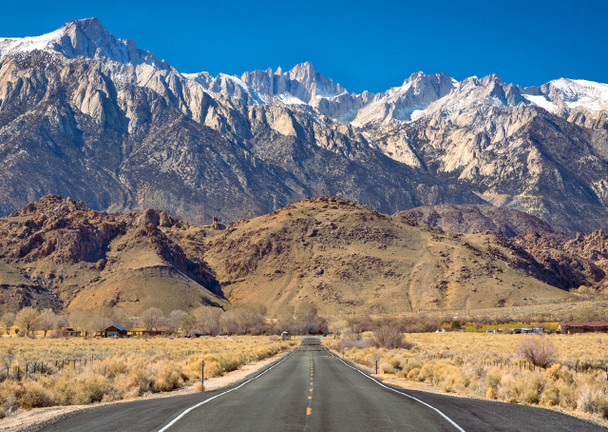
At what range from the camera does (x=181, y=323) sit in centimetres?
12488

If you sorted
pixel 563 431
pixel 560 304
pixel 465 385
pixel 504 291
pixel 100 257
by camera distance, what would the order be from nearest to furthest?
pixel 563 431 → pixel 465 385 → pixel 560 304 → pixel 504 291 → pixel 100 257

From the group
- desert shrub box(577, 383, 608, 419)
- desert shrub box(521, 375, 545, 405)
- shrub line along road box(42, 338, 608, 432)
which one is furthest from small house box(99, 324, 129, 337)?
desert shrub box(577, 383, 608, 419)

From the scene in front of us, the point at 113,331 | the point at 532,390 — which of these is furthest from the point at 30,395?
the point at 113,331

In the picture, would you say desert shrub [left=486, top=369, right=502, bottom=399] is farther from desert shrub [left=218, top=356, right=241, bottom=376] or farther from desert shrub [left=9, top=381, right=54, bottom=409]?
desert shrub [left=218, top=356, right=241, bottom=376]

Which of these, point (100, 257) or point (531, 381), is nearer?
point (531, 381)

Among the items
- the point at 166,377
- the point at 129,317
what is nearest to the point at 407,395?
the point at 166,377

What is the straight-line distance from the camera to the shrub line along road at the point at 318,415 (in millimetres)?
16516

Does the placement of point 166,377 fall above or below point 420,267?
below

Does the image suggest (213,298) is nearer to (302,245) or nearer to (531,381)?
(302,245)

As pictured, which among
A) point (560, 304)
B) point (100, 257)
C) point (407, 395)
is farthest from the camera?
point (100, 257)

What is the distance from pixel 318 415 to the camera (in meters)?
A: 18.5

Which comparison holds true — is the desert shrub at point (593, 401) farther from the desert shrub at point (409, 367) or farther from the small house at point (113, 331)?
the small house at point (113, 331)

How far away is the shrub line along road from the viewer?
16.5 metres

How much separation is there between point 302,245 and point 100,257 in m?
58.8
